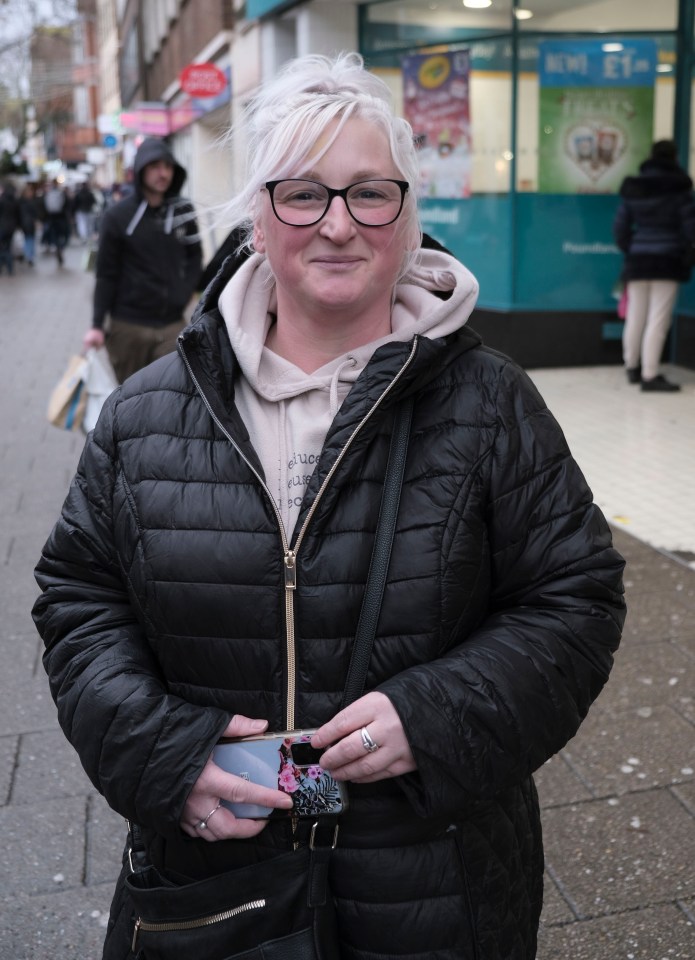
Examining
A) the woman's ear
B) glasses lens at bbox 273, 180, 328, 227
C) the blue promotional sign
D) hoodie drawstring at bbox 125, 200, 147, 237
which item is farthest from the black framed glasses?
the blue promotional sign

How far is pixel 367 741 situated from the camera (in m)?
1.57

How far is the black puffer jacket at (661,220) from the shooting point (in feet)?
30.1

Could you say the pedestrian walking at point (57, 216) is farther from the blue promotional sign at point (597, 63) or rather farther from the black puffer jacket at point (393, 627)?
the black puffer jacket at point (393, 627)

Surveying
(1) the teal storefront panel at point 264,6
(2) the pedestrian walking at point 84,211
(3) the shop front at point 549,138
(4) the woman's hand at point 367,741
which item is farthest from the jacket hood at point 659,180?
(2) the pedestrian walking at point 84,211

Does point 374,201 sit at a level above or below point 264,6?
below

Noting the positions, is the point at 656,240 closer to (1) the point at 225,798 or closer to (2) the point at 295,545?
(2) the point at 295,545

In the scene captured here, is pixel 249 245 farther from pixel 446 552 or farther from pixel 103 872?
pixel 103 872

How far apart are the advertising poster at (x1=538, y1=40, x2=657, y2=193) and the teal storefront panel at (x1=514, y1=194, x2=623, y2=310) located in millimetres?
157

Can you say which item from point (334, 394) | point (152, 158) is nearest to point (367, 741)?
point (334, 394)

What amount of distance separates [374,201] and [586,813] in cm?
220

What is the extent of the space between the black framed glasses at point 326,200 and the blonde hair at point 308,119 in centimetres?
2

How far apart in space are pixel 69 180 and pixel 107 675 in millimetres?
61875

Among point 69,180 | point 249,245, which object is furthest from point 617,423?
point 69,180

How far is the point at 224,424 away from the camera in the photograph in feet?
5.72
